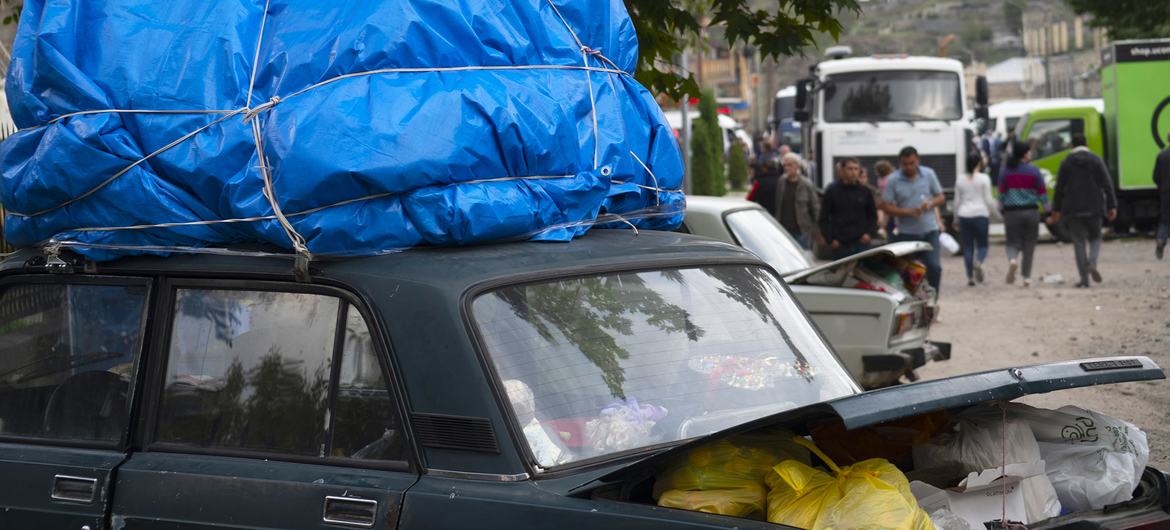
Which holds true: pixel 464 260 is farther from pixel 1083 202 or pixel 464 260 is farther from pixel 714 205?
pixel 1083 202

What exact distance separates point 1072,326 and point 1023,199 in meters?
3.77

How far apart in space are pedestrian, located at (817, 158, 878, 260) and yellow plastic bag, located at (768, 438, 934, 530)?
1004 cm

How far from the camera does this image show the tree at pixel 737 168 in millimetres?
48562

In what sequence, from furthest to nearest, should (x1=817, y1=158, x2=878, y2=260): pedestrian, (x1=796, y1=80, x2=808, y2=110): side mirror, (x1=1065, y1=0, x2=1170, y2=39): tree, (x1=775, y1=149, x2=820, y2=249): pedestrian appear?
(x1=1065, y1=0, x2=1170, y2=39): tree
(x1=796, y1=80, x2=808, y2=110): side mirror
(x1=775, y1=149, x2=820, y2=249): pedestrian
(x1=817, y1=158, x2=878, y2=260): pedestrian

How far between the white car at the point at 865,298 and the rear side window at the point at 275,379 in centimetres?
537

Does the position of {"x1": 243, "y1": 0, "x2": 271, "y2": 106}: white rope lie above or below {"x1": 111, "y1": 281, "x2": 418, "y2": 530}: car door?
above

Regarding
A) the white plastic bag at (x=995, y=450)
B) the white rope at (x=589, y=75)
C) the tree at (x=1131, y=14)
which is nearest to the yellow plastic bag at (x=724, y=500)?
the white plastic bag at (x=995, y=450)

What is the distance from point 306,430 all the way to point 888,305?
601cm

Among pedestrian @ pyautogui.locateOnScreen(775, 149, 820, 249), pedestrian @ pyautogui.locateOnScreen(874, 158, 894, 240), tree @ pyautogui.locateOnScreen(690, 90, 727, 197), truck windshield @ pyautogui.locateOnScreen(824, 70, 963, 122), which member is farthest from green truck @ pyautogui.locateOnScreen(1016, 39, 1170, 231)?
tree @ pyautogui.locateOnScreen(690, 90, 727, 197)

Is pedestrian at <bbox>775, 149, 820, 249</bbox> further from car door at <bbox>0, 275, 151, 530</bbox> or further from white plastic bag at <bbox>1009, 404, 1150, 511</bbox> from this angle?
car door at <bbox>0, 275, 151, 530</bbox>

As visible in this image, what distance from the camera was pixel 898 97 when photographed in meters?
23.0

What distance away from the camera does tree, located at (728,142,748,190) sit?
159 ft

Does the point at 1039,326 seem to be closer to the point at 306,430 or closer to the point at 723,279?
the point at 723,279

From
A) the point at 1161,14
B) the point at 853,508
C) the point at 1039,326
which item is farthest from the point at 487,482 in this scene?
the point at 1161,14
